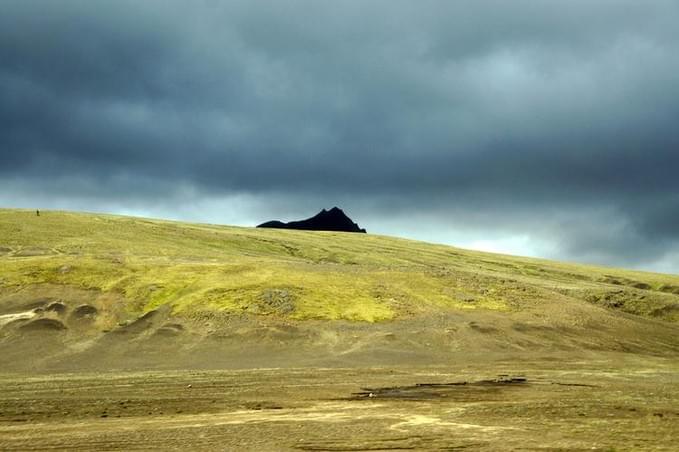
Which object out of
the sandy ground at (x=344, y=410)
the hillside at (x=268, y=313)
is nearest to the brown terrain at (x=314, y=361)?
the sandy ground at (x=344, y=410)

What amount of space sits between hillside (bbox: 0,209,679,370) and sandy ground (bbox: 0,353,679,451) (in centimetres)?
1004

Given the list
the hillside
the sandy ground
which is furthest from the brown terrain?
the hillside

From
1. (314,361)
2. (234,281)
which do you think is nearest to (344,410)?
(314,361)

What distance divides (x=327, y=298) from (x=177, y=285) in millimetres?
15589

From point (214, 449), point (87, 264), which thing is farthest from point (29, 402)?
point (87, 264)

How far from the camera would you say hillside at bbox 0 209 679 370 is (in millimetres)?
57906

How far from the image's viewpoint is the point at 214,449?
74.9 ft

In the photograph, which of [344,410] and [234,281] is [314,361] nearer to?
[234,281]

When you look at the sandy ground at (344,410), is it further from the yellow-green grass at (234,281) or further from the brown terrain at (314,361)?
the yellow-green grass at (234,281)

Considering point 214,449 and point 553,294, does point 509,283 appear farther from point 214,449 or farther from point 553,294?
point 214,449

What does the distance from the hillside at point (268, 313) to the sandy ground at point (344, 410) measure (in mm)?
10044

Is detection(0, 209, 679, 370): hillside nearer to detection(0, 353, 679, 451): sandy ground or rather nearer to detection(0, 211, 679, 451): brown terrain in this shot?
detection(0, 211, 679, 451): brown terrain

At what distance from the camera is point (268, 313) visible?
2589 inches

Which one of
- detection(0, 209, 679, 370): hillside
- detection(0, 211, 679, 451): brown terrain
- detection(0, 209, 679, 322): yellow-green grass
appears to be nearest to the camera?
detection(0, 211, 679, 451): brown terrain
